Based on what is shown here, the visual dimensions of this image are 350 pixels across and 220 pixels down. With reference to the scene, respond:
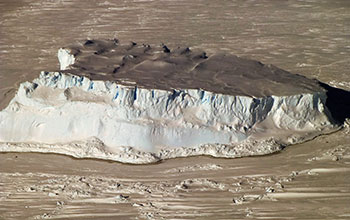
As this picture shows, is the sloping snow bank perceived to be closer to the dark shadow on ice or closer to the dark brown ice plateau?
the dark brown ice plateau

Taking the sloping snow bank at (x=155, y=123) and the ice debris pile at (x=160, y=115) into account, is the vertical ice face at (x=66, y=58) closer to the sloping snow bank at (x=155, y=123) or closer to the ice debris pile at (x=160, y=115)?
the ice debris pile at (x=160, y=115)

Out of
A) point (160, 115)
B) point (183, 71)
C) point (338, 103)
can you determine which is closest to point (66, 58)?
point (183, 71)

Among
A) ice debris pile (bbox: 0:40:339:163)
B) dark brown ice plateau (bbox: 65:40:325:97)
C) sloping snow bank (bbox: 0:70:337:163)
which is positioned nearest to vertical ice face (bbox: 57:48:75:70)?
dark brown ice plateau (bbox: 65:40:325:97)

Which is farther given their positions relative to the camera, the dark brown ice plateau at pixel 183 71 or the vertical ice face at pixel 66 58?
the vertical ice face at pixel 66 58

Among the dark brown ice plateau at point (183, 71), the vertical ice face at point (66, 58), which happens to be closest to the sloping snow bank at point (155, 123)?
the dark brown ice plateau at point (183, 71)

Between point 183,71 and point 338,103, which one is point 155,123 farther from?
point 338,103
